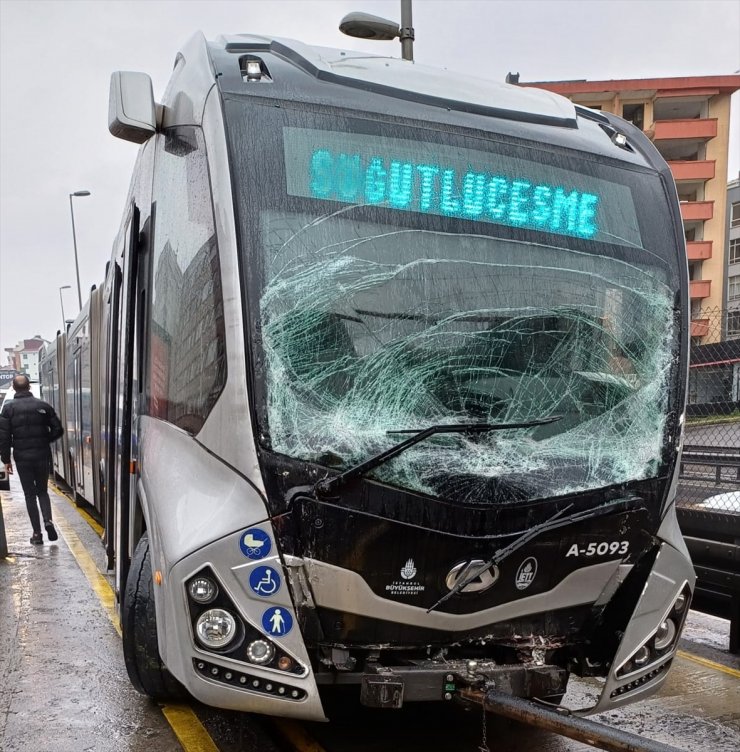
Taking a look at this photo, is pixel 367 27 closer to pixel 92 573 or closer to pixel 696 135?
pixel 92 573

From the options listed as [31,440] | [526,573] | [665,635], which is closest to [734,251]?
[31,440]

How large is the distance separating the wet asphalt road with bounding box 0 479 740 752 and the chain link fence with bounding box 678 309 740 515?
1329mm

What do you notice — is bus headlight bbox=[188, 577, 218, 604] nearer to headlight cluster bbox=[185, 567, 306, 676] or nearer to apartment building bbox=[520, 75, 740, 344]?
headlight cluster bbox=[185, 567, 306, 676]

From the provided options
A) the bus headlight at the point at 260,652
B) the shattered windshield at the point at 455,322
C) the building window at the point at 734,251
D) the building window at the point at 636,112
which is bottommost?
the building window at the point at 734,251

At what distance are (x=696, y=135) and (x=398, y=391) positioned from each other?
143 feet

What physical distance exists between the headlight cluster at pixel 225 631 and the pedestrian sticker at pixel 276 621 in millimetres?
36

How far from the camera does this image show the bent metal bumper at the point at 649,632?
371cm

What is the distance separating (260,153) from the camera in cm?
358

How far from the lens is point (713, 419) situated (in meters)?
6.84

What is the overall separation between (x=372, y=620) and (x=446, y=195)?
1.78 m

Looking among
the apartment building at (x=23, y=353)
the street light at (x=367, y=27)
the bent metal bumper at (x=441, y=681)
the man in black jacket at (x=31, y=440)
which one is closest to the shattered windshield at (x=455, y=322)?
the bent metal bumper at (x=441, y=681)

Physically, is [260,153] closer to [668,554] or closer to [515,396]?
[515,396]

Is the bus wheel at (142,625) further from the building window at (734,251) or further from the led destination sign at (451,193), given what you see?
the building window at (734,251)

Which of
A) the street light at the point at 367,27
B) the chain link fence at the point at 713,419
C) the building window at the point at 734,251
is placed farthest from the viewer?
the building window at the point at 734,251
